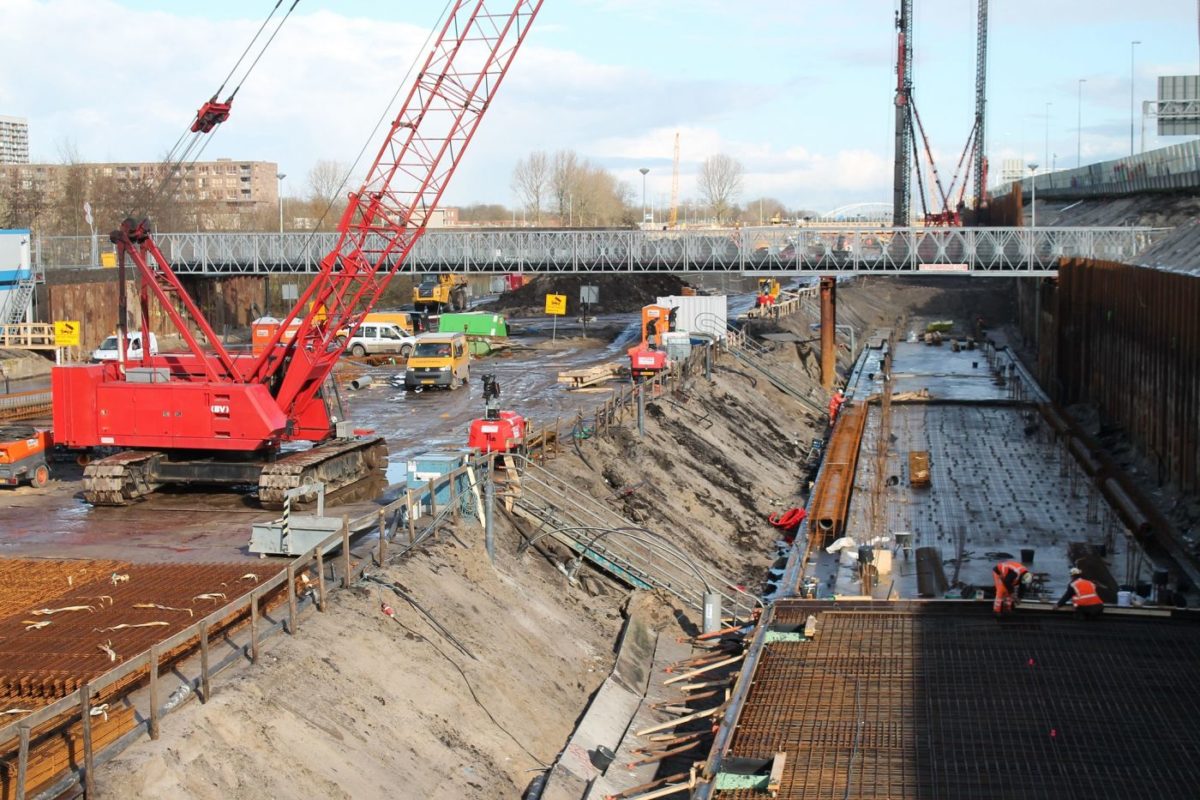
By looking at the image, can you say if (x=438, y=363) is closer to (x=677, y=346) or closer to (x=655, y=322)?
(x=677, y=346)

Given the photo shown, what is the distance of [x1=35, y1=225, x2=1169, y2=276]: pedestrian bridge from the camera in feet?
183

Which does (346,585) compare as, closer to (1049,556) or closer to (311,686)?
(311,686)

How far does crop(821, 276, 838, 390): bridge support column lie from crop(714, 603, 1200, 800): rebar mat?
3754cm

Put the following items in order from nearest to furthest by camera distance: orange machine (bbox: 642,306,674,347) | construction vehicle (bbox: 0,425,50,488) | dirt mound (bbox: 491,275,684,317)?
construction vehicle (bbox: 0,425,50,488) < orange machine (bbox: 642,306,674,347) < dirt mound (bbox: 491,275,684,317)

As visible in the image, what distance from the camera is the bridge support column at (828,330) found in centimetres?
5747

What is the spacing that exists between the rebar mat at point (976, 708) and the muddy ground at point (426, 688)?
3158mm

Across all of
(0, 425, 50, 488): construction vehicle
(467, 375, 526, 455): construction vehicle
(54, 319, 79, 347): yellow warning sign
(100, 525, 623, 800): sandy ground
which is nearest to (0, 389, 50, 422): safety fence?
(54, 319, 79, 347): yellow warning sign

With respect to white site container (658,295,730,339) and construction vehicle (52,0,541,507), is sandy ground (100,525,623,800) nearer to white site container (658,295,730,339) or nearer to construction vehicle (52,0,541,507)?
construction vehicle (52,0,541,507)

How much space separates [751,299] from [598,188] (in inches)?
2743

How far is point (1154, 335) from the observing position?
38000 millimetres

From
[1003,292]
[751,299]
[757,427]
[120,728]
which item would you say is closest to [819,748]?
[120,728]

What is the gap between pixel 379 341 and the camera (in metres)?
55.8

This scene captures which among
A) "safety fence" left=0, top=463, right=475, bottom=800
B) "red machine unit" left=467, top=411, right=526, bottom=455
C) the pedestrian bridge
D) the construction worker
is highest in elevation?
the pedestrian bridge

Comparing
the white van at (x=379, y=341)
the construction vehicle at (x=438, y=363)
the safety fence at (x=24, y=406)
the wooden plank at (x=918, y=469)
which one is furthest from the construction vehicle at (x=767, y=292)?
the safety fence at (x=24, y=406)
